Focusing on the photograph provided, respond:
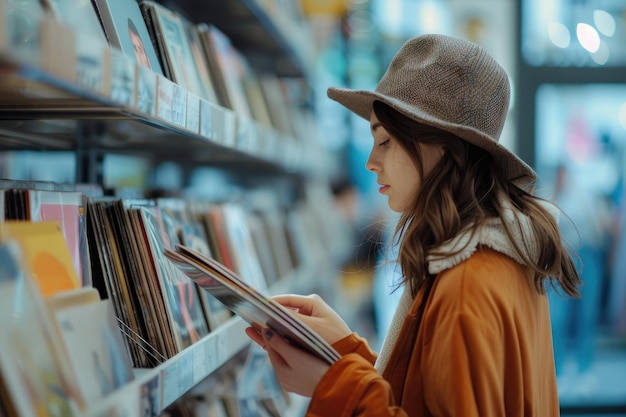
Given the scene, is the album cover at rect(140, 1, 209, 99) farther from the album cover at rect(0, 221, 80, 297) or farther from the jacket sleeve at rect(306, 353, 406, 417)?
the jacket sleeve at rect(306, 353, 406, 417)

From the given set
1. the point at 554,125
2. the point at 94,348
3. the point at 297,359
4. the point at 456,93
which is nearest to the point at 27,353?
the point at 94,348

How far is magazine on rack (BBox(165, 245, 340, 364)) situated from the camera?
1.03 m

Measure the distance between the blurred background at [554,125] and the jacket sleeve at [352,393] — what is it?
2.25m

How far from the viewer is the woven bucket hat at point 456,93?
1.20 meters

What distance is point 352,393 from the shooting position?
1062mm

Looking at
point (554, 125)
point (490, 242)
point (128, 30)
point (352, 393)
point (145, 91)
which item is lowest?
point (352, 393)

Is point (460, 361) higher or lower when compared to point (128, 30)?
lower

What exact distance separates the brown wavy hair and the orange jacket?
0.05 m

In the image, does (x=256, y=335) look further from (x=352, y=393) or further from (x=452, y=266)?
(x=452, y=266)

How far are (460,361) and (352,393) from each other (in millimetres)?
169

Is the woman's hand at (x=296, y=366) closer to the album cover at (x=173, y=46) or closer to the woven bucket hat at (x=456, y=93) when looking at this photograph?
the woven bucket hat at (x=456, y=93)

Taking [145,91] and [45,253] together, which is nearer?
[45,253]

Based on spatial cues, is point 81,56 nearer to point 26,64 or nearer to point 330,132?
point 26,64

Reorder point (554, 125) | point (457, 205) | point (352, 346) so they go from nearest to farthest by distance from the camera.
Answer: point (457, 205)
point (352, 346)
point (554, 125)
